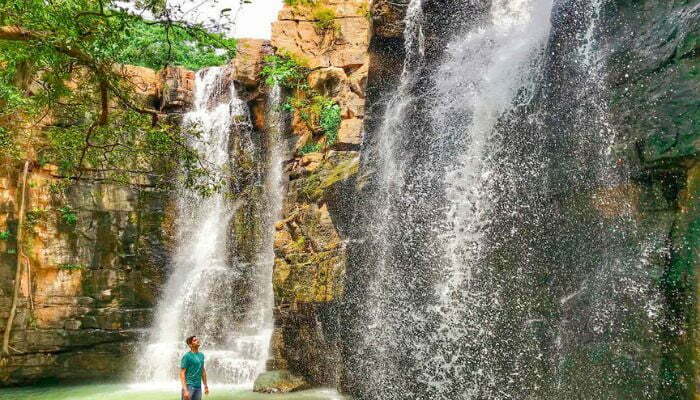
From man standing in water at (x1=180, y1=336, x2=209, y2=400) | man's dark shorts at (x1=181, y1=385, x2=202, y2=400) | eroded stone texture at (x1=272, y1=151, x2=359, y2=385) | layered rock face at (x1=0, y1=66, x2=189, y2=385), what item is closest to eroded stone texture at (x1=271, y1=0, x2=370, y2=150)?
eroded stone texture at (x1=272, y1=151, x2=359, y2=385)

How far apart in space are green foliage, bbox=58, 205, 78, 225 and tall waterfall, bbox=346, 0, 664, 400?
331 inches

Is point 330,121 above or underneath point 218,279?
above

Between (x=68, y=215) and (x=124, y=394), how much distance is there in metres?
5.48

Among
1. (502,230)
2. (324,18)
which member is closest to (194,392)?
(502,230)

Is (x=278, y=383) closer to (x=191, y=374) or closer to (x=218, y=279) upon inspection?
(x=191, y=374)

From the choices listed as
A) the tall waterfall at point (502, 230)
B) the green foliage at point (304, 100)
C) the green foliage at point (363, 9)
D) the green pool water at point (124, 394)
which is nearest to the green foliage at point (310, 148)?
the green foliage at point (304, 100)

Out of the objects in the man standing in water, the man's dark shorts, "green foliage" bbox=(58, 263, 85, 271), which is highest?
"green foliage" bbox=(58, 263, 85, 271)

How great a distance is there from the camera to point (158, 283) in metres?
15.1

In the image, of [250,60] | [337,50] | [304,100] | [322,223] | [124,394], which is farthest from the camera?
[250,60]

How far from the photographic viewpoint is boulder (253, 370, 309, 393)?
10047mm

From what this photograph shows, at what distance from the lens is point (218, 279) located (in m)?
14.4

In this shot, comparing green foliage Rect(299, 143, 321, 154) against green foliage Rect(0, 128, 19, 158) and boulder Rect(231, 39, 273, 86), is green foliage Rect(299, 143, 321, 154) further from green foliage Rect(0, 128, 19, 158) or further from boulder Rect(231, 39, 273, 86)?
green foliage Rect(0, 128, 19, 158)

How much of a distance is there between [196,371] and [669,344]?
5419mm

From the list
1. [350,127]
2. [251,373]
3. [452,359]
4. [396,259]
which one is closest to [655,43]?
[452,359]
